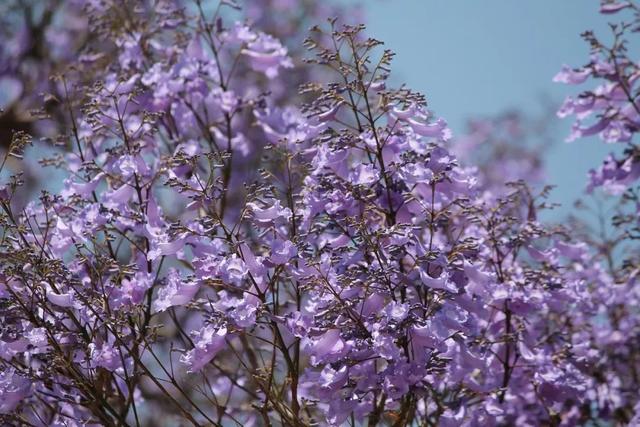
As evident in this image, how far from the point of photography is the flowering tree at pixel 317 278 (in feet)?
10.5

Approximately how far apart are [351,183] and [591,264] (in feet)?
7.28

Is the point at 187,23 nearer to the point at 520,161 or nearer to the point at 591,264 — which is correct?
the point at 591,264

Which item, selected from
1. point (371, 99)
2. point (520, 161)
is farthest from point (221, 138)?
point (520, 161)

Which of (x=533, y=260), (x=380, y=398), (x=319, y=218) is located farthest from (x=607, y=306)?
(x=319, y=218)

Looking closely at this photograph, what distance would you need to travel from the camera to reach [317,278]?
3.21m

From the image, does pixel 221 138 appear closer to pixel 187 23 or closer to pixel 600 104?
pixel 187 23

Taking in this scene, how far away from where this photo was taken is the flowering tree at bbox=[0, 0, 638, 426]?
3.21 m

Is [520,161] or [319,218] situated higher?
[520,161]

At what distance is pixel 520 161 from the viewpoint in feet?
32.5

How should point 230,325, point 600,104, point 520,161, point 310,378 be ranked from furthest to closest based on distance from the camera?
1. point 520,161
2. point 600,104
3. point 310,378
4. point 230,325

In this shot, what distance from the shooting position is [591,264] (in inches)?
204

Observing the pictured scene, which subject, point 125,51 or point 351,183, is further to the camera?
point 125,51

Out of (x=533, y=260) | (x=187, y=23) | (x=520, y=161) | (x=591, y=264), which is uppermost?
(x=520, y=161)

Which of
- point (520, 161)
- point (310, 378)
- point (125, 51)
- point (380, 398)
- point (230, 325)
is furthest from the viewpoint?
point (520, 161)
